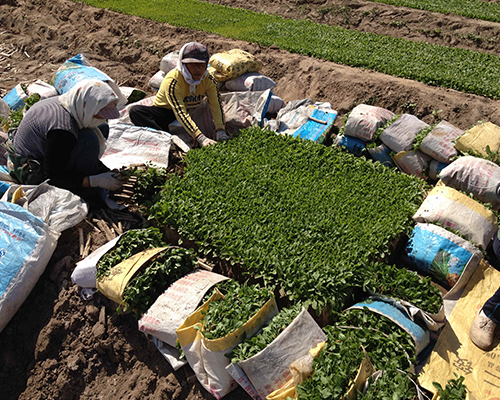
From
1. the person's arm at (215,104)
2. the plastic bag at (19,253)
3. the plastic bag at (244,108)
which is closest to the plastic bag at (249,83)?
the plastic bag at (244,108)

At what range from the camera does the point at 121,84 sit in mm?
8641

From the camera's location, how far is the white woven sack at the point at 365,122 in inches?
223

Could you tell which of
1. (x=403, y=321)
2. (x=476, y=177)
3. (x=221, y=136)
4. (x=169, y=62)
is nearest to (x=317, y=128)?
(x=221, y=136)

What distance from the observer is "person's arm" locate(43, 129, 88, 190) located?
433 centimetres

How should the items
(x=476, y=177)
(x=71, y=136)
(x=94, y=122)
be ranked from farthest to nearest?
(x=476, y=177) < (x=94, y=122) < (x=71, y=136)

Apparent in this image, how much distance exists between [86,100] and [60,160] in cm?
72

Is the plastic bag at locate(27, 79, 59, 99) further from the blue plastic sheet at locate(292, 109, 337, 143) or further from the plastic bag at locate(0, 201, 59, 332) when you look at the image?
the blue plastic sheet at locate(292, 109, 337, 143)

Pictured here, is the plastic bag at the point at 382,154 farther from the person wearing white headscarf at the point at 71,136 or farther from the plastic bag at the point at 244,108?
the person wearing white headscarf at the point at 71,136

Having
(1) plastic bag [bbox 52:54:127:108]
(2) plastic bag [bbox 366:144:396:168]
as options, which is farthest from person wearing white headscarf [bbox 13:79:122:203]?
(2) plastic bag [bbox 366:144:396:168]

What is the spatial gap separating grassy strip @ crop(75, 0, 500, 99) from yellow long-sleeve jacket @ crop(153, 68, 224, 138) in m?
3.64

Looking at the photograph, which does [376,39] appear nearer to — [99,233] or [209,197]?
[209,197]

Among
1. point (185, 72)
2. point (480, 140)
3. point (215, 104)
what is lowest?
point (480, 140)

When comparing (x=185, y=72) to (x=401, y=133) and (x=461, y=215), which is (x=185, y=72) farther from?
(x=461, y=215)

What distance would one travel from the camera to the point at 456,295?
156 inches
